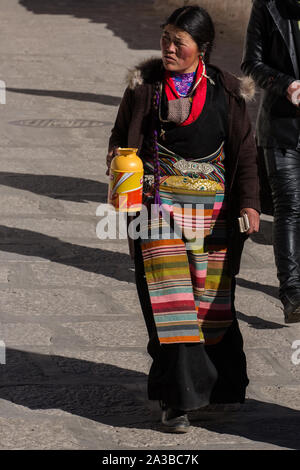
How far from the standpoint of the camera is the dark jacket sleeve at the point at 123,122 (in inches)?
219

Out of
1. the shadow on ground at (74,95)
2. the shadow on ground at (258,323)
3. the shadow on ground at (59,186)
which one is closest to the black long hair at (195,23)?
the shadow on ground at (258,323)

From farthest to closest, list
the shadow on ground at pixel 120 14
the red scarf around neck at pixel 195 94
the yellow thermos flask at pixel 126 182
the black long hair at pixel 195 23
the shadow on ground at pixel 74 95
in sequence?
the shadow on ground at pixel 120 14 < the shadow on ground at pixel 74 95 < the red scarf around neck at pixel 195 94 < the black long hair at pixel 195 23 < the yellow thermos flask at pixel 126 182

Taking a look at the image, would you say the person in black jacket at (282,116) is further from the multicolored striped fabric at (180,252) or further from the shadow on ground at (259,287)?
the multicolored striped fabric at (180,252)

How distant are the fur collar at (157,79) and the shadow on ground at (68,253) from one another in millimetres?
2771

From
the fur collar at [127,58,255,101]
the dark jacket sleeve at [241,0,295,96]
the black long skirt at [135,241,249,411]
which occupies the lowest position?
the black long skirt at [135,241,249,411]

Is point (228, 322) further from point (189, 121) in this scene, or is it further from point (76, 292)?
point (76, 292)

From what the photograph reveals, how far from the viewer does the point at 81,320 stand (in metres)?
7.10

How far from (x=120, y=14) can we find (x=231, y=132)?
1849 centimetres

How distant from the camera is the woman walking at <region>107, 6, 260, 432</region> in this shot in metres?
5.47

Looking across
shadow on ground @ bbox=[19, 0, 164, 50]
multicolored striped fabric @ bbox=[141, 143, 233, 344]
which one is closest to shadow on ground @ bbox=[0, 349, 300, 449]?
multicolored striped fabric @ bbox=[141, 143, 233, 344]

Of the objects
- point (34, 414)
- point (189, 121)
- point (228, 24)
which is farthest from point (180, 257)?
point (228, 24)

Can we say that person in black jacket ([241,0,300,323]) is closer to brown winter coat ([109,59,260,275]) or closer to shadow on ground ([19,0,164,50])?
brown winter coat ([109,59,260,275])

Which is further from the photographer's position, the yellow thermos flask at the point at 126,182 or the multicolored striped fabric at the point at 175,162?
the multicolored striped fabric at the point at 175,162

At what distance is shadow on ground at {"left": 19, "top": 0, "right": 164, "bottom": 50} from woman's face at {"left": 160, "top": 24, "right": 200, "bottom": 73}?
14.5 metres
